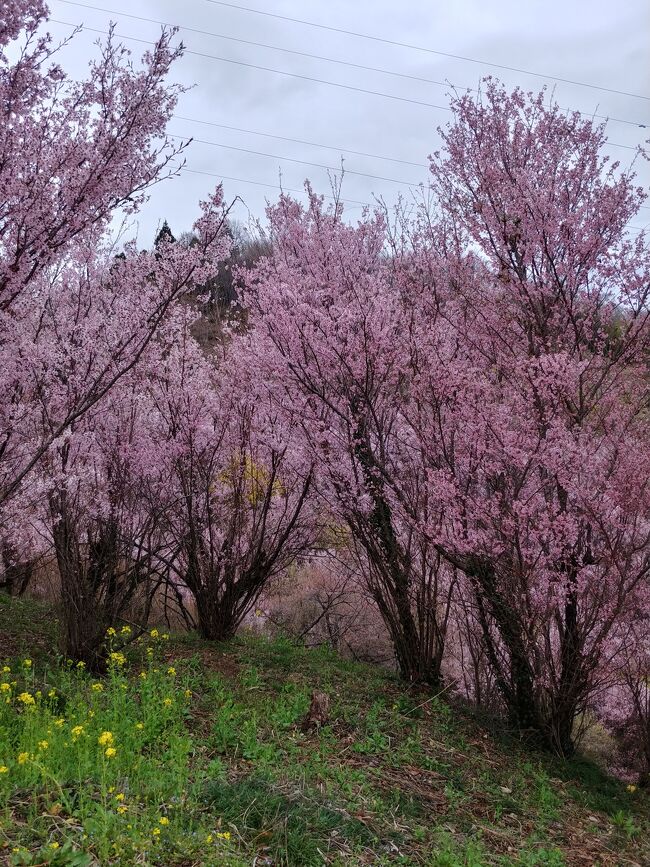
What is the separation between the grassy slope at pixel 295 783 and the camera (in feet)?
8.96

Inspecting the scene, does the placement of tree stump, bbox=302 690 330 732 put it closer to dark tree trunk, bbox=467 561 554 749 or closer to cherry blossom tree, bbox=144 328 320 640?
dark tree trunk, bbox=467 561 554 749

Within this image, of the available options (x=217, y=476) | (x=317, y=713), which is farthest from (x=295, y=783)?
(x=217, y=476)

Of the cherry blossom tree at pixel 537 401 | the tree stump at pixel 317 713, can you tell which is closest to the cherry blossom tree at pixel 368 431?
the cherry blossom tree at pixel 537 401

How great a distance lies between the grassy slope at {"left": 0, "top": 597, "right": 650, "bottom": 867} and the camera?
8.96 feet

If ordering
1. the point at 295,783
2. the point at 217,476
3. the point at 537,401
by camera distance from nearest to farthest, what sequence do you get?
the point at 295,783, the point at 537,401, the point at 217,476

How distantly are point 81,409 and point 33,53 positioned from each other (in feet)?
6.55

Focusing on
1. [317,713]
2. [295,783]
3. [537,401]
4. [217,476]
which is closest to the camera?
[295,783]

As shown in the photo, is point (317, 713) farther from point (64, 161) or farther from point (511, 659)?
point (64, 161)

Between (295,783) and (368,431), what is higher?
(368,431)

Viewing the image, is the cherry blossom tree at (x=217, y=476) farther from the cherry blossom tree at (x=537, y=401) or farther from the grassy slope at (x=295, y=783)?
the cherry blossom tree at (x=537, y=401)

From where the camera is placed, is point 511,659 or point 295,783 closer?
point 295,783

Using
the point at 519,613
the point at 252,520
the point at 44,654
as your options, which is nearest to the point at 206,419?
the point at 252,520

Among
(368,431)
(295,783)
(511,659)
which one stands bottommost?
(295,783)

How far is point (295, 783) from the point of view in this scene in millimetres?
3535
